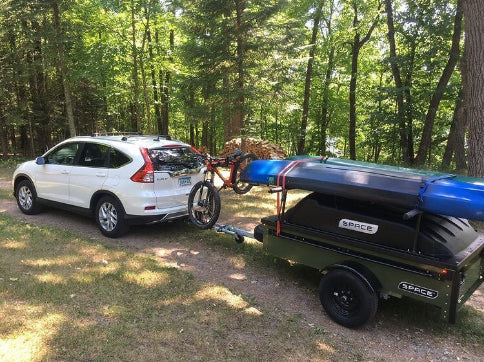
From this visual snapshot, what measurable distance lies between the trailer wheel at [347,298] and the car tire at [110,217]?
3761 millimetres

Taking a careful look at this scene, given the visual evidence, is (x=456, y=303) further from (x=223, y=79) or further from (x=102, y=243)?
(x=223, y=79)

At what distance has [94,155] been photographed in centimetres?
689

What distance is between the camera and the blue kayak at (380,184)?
3.46 metres

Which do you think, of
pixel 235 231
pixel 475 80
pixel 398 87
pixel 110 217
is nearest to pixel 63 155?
pixel 110 217

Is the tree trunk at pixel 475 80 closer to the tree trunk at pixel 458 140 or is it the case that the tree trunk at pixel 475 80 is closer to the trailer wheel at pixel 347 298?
the trailer wheel at pixel 347 298

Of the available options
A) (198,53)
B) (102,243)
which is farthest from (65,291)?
(198,53)

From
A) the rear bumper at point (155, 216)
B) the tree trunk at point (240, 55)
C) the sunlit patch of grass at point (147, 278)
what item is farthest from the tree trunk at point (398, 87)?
the sunlit patch of grass at point (147, 278)

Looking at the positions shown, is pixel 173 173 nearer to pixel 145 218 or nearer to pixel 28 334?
pixel 145 218

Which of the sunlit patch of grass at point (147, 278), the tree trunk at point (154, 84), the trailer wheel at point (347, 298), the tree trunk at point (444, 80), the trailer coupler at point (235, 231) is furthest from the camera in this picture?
the tree trunk at point (154, 84)

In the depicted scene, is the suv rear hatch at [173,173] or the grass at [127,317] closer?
the grass at [127,317]

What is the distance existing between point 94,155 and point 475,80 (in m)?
7.60

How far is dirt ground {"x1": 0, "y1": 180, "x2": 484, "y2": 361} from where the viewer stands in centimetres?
362

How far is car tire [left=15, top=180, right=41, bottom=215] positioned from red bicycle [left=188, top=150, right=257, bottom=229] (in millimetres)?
3902

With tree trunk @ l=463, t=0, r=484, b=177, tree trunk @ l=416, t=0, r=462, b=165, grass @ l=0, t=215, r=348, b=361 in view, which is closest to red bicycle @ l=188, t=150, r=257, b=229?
grass @ l=0, t=215, r=348, b=361
